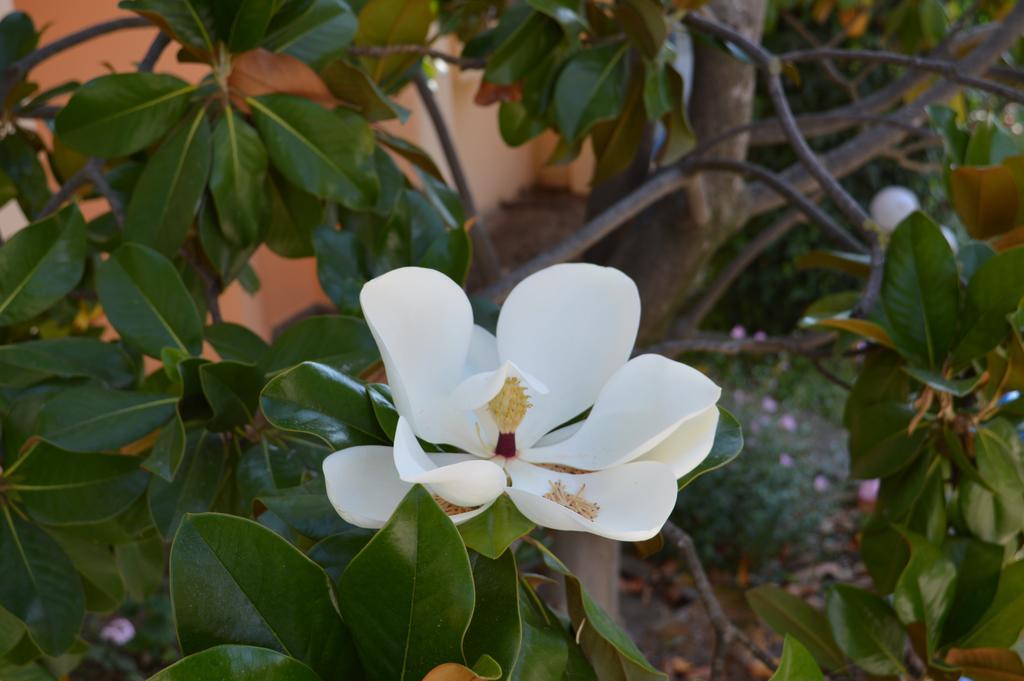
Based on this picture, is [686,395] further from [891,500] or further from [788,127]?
[788,127]

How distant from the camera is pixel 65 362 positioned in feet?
2.79

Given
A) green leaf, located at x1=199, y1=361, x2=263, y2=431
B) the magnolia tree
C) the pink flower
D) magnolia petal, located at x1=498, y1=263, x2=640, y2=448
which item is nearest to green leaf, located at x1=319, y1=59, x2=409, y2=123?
the magnolia tree

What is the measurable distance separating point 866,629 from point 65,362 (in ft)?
2.55

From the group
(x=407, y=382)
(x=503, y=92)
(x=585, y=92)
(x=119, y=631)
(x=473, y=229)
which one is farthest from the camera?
(x=119, y=631)

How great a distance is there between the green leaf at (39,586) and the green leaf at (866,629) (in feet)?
2.29

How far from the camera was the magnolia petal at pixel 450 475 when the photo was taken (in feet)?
1.50

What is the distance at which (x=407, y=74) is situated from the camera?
1.30 metres

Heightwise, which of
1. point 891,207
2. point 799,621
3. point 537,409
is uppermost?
point 537,409

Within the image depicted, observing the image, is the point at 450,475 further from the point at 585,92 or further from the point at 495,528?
the point at 585,92

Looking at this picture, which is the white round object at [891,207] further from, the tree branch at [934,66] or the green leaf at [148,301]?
the green leaf at [148,301]

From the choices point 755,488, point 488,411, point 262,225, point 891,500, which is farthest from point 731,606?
point 488,411

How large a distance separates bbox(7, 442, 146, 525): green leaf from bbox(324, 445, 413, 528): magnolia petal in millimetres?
380

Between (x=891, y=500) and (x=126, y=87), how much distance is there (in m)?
0.86

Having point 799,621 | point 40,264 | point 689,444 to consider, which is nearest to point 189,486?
point 40,264
